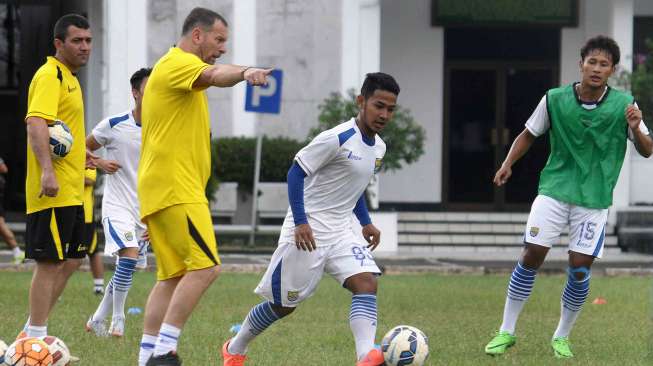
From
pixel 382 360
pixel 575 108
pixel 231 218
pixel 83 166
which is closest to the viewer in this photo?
pixel 382 360

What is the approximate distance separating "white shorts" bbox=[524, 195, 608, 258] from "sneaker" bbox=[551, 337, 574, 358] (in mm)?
655

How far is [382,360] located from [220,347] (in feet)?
7.01

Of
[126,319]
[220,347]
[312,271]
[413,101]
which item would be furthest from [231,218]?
[312,271]

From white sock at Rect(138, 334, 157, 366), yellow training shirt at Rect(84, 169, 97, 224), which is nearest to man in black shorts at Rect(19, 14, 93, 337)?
white sock at Rect(138, 334, 157, 366)

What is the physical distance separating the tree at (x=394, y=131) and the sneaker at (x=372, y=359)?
48.9ft

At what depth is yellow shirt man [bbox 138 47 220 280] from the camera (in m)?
7.66

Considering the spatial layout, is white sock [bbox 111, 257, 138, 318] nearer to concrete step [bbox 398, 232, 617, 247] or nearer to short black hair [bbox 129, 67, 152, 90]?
short black hair [bbox 129, 67, 152, 90]

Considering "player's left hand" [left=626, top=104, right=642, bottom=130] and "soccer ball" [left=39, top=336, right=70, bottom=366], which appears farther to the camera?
"player's left hand" [left=626, top=104, right=642, bottom=130]

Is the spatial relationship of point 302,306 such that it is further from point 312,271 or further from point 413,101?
point 413,101

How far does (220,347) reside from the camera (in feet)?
33.0

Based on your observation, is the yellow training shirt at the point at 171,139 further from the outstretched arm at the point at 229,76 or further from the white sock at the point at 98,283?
the white sock at the point at 98,283

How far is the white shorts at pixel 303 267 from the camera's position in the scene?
332 inches

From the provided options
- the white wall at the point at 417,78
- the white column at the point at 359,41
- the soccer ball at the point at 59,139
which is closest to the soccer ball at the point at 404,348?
the soccer ball at the point at 59,139

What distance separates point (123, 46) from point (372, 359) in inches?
693
